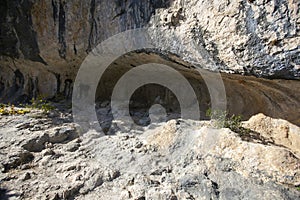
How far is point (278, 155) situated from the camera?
222 centimetres

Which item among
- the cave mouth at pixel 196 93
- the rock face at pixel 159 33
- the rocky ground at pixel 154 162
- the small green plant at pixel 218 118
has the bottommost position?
the rocky ground at pixel 154 162

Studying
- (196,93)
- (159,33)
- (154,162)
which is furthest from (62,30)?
(154,162)

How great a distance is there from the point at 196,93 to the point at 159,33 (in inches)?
62.3

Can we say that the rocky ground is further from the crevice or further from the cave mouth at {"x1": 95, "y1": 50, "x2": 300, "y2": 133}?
the crevice

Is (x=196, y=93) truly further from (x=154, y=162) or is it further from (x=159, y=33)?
(x=154, y=162)

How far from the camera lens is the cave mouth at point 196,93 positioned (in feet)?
9.52

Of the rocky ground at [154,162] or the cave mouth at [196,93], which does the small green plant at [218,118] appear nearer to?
the rocky ground at [154,162]

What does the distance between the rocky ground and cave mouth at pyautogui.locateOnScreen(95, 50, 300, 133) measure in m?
0.25

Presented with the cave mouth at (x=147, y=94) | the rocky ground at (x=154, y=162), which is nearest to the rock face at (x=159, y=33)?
the cave mouth at (x=147, y=94)

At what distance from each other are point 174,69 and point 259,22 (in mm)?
1729

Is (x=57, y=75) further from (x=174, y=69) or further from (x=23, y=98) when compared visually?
(x=174, y=69)

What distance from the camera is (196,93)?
4289 mm

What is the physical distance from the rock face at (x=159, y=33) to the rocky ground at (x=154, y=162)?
872 mm

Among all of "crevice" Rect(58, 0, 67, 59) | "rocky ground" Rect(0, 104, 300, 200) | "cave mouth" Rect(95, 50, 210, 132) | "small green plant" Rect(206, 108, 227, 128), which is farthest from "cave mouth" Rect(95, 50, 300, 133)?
"crevice" Rect(58, 0, 67, 59)
